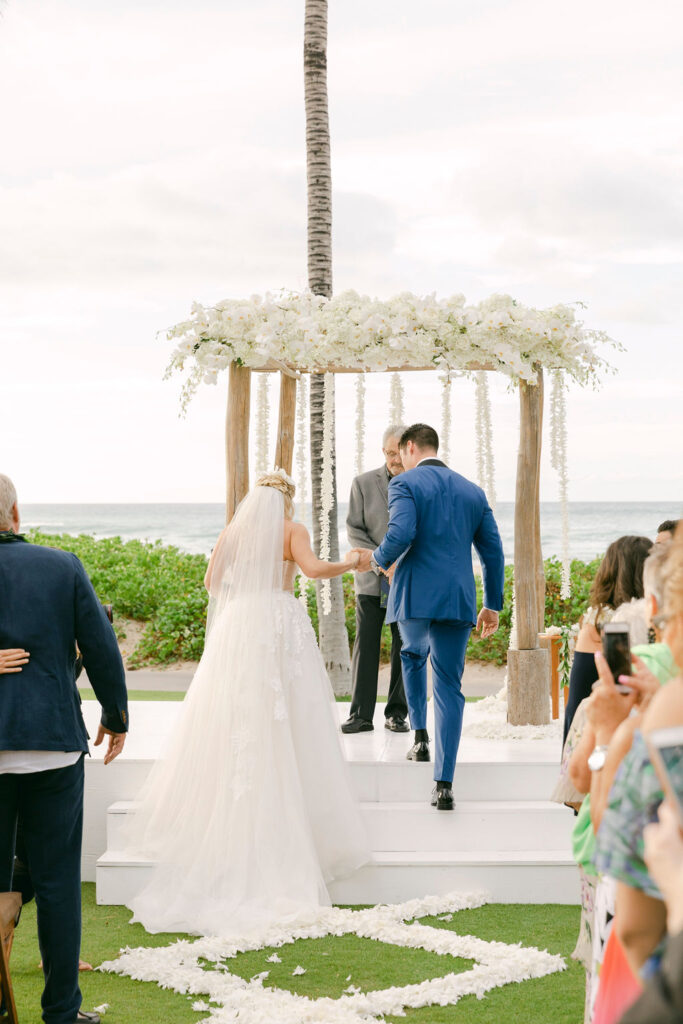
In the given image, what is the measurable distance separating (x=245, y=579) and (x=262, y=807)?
115 centimetres

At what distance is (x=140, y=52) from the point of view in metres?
22.1

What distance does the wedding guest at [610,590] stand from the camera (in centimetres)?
393

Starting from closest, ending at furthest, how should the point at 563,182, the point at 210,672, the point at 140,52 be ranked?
the point at 210,672 → the point at 140,52 → the point at 563,182

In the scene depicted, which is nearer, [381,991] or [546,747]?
[381,991]

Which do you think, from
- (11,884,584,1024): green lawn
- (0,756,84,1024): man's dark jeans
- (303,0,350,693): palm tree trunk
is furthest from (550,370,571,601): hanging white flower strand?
(0,756,84,1024): man's dark jeans

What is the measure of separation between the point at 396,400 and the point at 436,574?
76.1 inches

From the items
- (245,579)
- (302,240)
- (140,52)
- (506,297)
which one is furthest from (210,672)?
(302,240)

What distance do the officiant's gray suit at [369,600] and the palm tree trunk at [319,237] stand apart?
260cm

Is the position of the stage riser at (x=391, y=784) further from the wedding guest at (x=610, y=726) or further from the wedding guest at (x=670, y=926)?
the wedding guest at (x=670, y=926)

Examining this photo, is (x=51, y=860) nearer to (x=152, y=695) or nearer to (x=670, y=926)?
(x=670, y=926)

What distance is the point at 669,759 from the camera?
5.16 ft

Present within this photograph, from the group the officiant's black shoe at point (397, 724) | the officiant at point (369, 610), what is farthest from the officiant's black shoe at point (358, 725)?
the officiant's black shoe at point (397, 724)

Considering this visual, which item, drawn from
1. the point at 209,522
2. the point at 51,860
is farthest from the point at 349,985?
the point at 209,522

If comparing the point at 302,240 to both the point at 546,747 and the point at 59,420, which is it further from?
the point at 546,747
